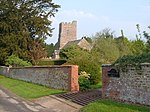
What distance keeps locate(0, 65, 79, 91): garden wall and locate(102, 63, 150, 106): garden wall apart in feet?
17.9

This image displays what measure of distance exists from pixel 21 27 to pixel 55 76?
25.6 meters

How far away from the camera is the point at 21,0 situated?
49188 millimetres

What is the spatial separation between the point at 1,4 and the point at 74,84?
30.1 metres

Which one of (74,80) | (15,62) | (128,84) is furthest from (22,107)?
(15,62)

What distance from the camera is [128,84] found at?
45.5 feet

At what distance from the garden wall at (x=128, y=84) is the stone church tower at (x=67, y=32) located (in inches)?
2973

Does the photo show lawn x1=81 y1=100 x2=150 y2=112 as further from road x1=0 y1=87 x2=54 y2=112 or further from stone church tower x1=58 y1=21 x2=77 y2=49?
stone church tower x1=58 y1=21 x2=77 y2=49

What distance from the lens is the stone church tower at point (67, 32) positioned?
298 ft

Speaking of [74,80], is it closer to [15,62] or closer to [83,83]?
[83,83]

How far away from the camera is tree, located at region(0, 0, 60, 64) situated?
151 feet

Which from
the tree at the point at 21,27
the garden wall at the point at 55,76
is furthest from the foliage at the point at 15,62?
the garden wall at the point at 55,76

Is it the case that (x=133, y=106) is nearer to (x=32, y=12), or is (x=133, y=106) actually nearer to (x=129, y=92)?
(x=129, y=92)

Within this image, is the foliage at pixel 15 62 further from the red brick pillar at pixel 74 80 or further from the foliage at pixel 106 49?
the red brick pillar at pixel 74 80

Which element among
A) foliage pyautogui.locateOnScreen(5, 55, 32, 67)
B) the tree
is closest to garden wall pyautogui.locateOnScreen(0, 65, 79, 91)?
foliage pyautogui.locateOnScreen(5, 55, 32, 67)
